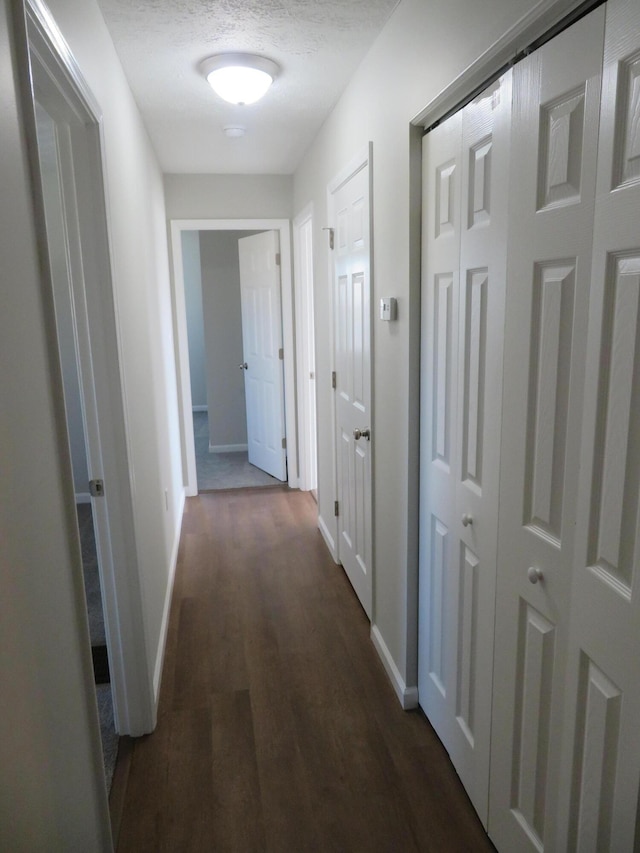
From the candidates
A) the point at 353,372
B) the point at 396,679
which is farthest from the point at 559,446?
the point at 353,372

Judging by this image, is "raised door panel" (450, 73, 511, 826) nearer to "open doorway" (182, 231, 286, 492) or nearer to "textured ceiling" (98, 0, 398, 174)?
"textured ceiling" (98, 0, 398, 174)

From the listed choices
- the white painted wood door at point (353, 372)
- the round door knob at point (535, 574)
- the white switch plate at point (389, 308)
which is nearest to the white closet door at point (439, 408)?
the white switch plate at point (389, 308)

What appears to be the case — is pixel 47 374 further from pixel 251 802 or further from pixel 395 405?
pixel 251 802

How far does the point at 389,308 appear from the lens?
7.13 ft

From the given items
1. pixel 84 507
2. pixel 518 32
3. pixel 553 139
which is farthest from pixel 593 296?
pixel 84 507

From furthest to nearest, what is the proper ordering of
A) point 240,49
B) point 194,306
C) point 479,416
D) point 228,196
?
point 194,306 < point 228,196 < point 240,49 < point 479,416

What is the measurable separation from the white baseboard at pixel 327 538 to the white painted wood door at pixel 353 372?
0.15m

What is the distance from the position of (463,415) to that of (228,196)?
137 inches

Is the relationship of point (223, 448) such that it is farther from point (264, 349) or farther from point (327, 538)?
point (327, 538)

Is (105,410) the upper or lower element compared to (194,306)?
lower

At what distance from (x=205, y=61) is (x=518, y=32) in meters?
1.49

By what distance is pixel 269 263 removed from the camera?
15.6 feet

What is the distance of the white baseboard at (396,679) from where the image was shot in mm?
2254

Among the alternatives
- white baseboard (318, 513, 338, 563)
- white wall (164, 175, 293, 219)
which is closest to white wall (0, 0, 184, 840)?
white baseboard (318, 513, 338, 563)
